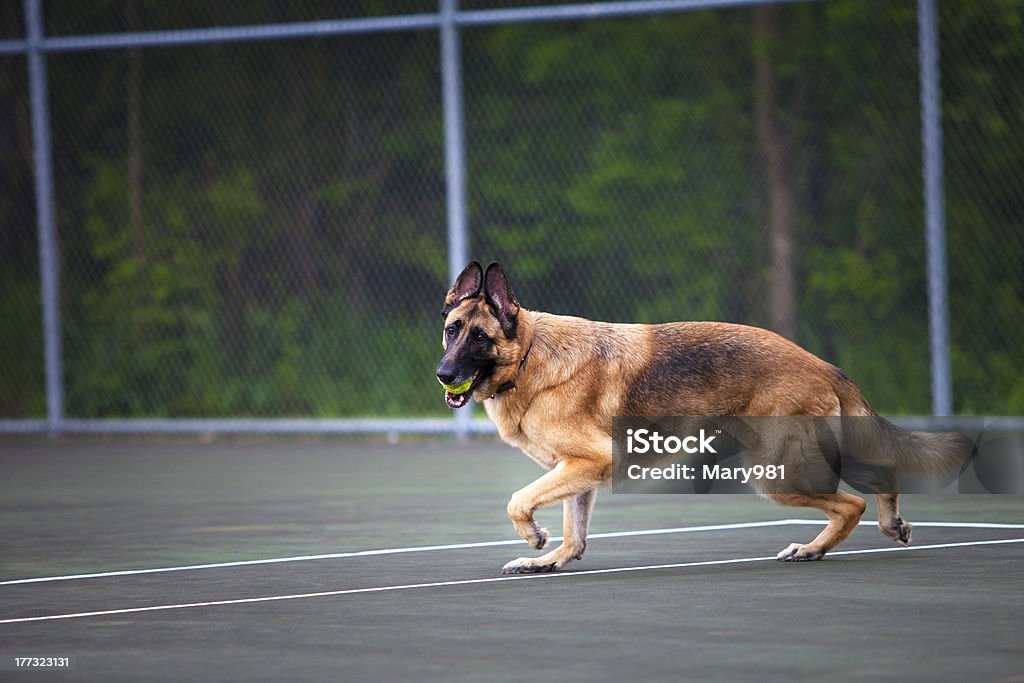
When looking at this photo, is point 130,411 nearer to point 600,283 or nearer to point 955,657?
point 600,283

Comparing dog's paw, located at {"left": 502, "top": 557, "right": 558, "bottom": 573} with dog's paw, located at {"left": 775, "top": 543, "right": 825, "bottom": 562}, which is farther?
dog's paw, located at {"left": 775, "top": 543, "right": 825, "bottom": 562}

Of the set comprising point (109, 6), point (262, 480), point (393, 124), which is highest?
point (109, 6)

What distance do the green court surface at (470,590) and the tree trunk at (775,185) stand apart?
17.0 ft

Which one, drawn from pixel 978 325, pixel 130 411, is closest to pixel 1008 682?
pixel 978 325

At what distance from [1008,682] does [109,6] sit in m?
17.3

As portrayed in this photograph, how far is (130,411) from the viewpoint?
20.3 meters

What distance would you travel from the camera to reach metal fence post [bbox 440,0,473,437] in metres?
17.8

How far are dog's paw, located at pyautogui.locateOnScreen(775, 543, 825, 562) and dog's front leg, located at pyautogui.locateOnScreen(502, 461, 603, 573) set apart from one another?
931 mm

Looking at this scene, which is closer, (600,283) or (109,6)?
(600,283)

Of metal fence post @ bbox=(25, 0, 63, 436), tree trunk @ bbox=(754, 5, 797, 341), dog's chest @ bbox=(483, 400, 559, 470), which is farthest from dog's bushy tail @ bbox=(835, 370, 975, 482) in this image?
metal fence post @ bbox=(25, 0, 63, 436)

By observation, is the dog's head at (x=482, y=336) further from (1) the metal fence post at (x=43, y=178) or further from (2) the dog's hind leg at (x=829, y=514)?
(1) the metal fence post at (x=43, y=178)

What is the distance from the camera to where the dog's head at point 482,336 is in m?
9.62

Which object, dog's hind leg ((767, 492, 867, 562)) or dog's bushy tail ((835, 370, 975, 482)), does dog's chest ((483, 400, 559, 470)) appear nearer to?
dog's hind leg ((767, 492, 867, 562))

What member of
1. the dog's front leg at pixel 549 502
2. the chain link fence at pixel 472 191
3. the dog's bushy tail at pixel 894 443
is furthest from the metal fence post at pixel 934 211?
the dog's front leg at pixel 549 502
